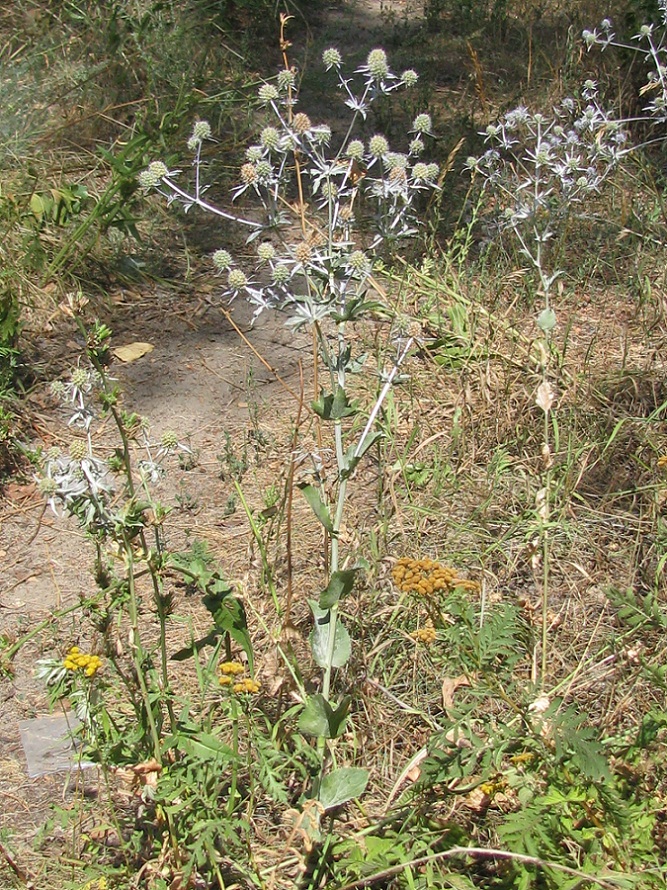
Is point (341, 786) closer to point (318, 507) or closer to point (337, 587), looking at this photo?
point (337, 587)

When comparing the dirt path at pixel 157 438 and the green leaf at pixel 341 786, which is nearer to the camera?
the green leaf at pixel 341 786

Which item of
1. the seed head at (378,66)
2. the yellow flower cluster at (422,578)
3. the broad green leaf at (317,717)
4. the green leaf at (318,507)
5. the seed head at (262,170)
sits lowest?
the broad green leaf at (317,717)

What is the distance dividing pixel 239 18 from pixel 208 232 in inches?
83.5

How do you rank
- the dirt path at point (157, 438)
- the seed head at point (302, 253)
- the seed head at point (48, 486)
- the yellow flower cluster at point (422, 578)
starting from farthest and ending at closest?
the dirt path at point (157, 438) < the seed head at point (302, 253) < the yellow flower cluster at point (422, 578) < the seed head at point (48, 486)

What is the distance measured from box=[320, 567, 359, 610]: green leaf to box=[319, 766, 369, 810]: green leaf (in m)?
0.34

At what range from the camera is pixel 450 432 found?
3.29m

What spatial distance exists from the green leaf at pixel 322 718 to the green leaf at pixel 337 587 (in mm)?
190

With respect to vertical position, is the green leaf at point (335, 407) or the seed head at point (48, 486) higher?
the seed head at point (48, 486)

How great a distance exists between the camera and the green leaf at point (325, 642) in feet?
7.01

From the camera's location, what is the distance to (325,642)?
7.06ft

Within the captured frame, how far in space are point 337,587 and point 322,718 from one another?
0.88ft

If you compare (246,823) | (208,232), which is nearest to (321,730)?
(246,823)

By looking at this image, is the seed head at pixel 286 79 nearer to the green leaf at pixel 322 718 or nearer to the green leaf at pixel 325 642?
the green leaf at pixel 325 642

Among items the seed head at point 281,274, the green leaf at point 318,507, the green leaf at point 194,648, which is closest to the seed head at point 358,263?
the seed head at point 281,274
